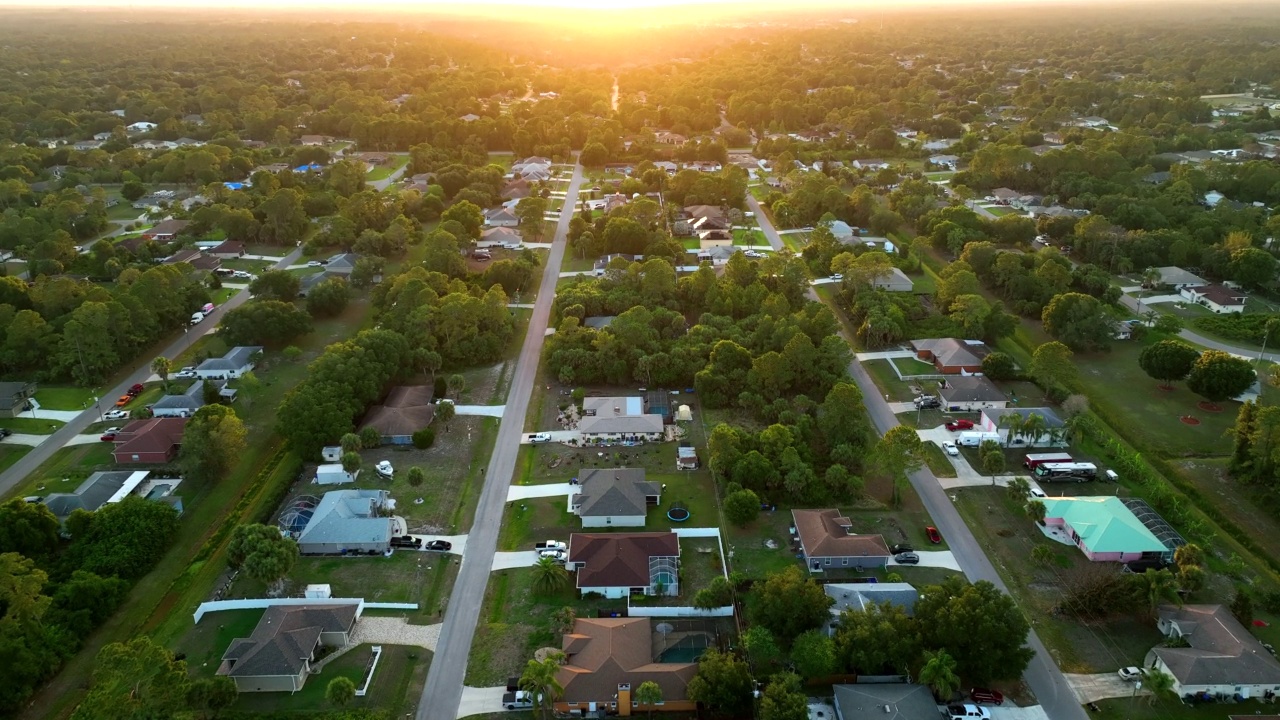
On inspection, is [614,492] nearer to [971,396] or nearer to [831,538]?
[831,538]

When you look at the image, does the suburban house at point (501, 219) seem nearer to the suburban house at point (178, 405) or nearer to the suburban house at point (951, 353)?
the suburban house at point (178, 405)

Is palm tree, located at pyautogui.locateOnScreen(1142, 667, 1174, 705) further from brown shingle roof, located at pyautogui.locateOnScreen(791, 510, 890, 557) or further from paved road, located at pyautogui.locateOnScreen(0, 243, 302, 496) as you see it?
paved road, located at pyautogui.locateOnScreen(0, 243, 302, 496)

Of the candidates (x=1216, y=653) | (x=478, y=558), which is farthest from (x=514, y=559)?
(x=1216, y=653)

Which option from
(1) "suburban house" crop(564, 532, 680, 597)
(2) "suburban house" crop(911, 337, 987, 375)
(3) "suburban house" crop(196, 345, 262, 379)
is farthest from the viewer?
(2) "suburban house" crop(911, 337, 987, 375)

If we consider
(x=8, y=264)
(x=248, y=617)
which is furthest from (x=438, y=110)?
(x=248, y=617)

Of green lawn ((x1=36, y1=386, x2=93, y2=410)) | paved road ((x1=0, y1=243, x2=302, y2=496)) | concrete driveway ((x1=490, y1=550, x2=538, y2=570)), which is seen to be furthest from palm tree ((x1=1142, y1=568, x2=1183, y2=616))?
green lawn ((x1=36, y1=386, x2=93, y2=410))
